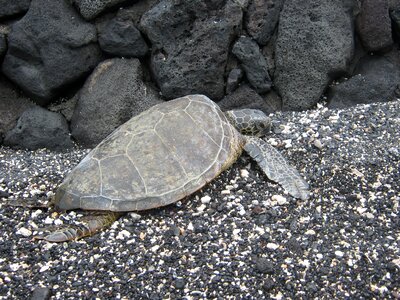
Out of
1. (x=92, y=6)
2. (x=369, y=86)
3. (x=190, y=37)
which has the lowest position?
(x=369, y=86)

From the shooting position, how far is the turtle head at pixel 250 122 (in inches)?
130

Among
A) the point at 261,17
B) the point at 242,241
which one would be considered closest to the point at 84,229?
the point at 242,241

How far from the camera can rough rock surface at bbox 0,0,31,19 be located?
11.4 ft

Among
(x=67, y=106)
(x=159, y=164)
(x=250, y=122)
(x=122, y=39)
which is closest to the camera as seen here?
(x=159, y=164)

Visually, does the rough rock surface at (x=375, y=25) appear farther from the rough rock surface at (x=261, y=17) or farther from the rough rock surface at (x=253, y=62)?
the rough rock surface at (x=253, y=62)

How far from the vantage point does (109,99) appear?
362cm

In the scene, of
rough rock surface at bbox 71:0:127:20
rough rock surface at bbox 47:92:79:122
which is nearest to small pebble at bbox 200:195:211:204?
rough rock surface at bbox 47:92:79:122

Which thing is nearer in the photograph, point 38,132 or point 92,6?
point 92,6

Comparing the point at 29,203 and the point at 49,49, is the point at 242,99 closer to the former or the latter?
the point at 49,49

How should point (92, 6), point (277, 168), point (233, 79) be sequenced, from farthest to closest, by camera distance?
1. point (233, 79)
2. point (92, 6)
3. point (277, 168)

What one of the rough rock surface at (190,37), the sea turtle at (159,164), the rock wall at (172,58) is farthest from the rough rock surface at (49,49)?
the sea turtle at (159,164)

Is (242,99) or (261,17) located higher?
(261,17)

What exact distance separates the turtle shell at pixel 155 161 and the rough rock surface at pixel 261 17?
0.93 meters

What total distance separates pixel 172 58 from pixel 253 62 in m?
0.66
